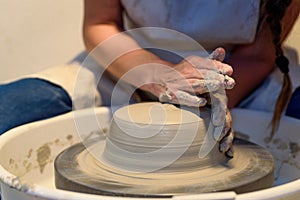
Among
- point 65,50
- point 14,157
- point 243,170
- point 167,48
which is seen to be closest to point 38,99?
point 14,157

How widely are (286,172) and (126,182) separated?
0.54m

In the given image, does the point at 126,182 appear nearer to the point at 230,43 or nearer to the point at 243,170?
the point at 243,170

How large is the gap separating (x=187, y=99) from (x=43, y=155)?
0.45 m

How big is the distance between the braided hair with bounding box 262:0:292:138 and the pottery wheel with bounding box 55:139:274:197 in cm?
27

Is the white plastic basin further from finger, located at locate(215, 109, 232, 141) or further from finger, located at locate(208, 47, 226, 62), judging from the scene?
finger, located at locate(208, 47, 226, 62)

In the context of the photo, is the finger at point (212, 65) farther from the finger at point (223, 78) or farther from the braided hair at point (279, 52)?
the braided hair at point (279, 52)

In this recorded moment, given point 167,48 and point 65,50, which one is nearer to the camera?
point 167,48

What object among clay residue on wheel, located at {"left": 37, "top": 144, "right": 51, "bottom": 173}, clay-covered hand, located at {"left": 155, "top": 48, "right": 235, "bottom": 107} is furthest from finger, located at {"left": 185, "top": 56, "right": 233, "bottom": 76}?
clay residue on wheel, located at {"left": 37, "top": 144, "right": 51, "bottom": 173}

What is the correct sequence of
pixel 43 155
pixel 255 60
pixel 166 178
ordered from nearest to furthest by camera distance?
pixel 166 178 → pixel 43 155 → pixel 255 60

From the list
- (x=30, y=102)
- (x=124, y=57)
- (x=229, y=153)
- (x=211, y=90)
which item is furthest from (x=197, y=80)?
(x=30, y=102)

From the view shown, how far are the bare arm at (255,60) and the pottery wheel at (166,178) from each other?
0.35 m

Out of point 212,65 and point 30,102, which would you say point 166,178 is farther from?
point 30,102

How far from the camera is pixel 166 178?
96 cm

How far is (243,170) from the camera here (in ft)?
3.25
